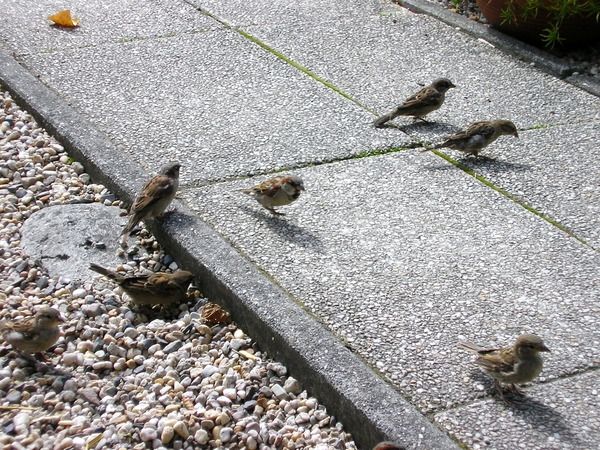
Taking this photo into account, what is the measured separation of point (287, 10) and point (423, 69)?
2.52 m

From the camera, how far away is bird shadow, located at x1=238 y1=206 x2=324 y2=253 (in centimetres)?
558

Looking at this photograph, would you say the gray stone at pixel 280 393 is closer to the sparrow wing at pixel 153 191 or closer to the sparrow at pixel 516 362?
the sparrow at pixel 516 362

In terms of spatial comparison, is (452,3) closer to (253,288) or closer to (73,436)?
(253,288)

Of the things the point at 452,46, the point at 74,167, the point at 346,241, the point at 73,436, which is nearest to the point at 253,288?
the point at 346,241

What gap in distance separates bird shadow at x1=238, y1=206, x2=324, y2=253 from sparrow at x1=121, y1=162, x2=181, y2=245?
57 cm

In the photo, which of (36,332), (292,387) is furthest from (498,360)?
(36,332)

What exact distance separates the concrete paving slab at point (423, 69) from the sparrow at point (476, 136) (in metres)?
0.47

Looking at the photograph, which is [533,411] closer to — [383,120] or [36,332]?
[36,332]

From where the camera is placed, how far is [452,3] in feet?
35.0

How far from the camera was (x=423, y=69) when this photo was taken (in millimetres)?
8773

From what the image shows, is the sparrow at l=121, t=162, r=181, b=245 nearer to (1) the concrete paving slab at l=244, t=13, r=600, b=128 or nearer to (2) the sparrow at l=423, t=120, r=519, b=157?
(2) the sparrow at l=423, t=120, r=519, b=157

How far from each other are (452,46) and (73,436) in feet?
22.4

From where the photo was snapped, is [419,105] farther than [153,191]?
Yes

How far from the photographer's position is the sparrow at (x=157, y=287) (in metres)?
5.09
